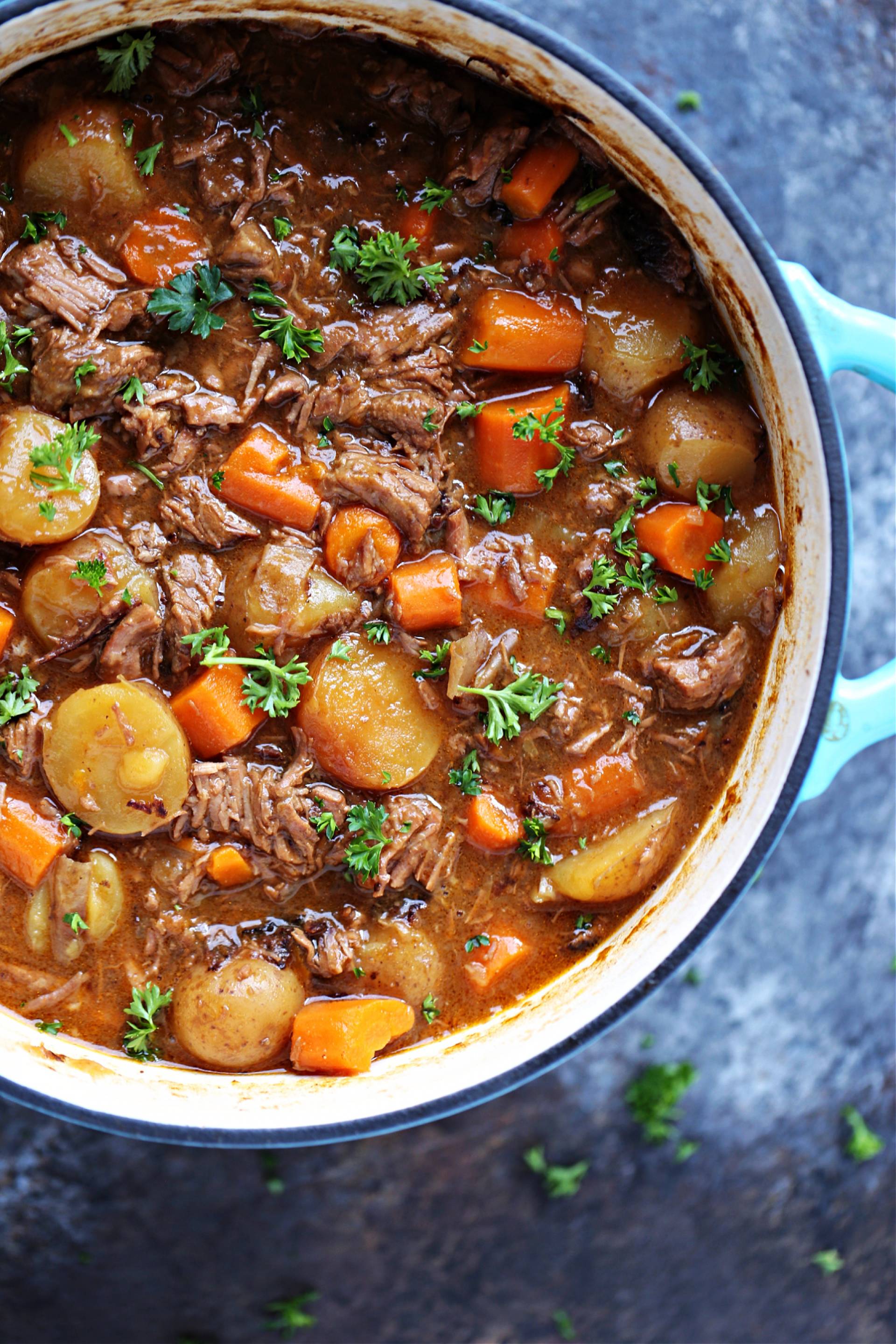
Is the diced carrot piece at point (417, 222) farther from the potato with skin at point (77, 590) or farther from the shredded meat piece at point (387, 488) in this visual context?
the potato with skin at point (77, 590)

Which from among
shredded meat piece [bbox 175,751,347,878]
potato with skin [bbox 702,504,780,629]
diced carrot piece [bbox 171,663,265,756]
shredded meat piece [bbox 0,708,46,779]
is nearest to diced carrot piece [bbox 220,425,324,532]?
diced carrot piece [bbox 171,663,265,756]

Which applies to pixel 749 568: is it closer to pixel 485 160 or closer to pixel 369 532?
pixel 369 532

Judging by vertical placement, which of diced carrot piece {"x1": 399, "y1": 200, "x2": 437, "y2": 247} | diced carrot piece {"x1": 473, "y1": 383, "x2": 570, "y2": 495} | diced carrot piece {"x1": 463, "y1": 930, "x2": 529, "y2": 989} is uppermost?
diced carrot piece {"x1": 399, "y1": 200, "x2": 437, "y2": 247}

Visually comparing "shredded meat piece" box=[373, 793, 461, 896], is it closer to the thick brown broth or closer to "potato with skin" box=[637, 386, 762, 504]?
the thick brown broth

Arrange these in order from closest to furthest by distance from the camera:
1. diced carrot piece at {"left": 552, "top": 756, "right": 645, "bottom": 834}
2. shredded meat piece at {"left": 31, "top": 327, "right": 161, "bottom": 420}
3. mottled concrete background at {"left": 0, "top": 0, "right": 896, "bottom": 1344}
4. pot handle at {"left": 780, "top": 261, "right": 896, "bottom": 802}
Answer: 1. pot handle at {"left": 780, "top": 261, "right": 896, "bottom": 802}
2. shredded meat piece at {"left": 31, "top": 327, "right": 161, "bottom": 420}
3. diced carrot piece at {"left": 552, "top": 756, "right": 645, "bottom": 834}
4. mottled concrete background at {"left": 0, "top": 0, "right": 896, "bottom": 1344}

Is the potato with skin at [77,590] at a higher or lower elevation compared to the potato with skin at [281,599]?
lower

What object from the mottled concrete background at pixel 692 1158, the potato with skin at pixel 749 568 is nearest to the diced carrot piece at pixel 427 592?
the potato with skin at pixel 749 568

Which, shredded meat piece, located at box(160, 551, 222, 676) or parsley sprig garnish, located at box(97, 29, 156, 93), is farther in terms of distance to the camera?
shredded meat piece, located at box(160, 551, 222, 676)
